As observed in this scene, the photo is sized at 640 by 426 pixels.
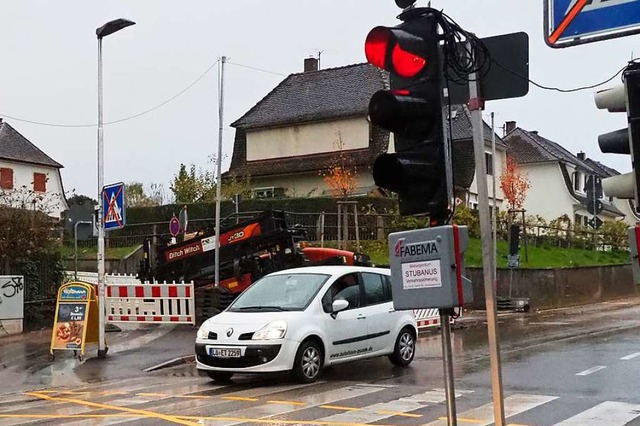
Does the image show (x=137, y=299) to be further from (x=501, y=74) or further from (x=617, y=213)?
(x=617, y=213)

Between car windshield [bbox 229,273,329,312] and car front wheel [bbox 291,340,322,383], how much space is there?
0.60m

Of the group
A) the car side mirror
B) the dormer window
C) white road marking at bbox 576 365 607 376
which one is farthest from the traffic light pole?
the dormer window

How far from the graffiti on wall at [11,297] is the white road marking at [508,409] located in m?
12.6

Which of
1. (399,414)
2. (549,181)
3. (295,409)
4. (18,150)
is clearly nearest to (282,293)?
(295,409)

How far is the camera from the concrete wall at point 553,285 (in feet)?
97.2

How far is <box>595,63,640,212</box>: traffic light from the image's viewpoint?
476 cm

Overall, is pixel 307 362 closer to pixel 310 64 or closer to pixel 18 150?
pixel 310 64

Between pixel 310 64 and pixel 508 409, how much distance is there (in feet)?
143

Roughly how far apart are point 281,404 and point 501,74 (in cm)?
615

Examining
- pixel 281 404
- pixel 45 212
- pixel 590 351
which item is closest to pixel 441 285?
pixel 281 404

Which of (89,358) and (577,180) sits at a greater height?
(577,180)

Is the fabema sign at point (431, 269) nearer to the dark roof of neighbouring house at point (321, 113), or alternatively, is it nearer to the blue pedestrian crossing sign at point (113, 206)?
the blue pedestrian crossing sign at point (113, 206)

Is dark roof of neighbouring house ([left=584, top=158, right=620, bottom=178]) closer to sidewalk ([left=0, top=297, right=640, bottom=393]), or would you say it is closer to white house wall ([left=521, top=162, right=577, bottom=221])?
white house wall ([left=521, top=162, right=577, bottom=221])

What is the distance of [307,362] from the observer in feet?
41.1
